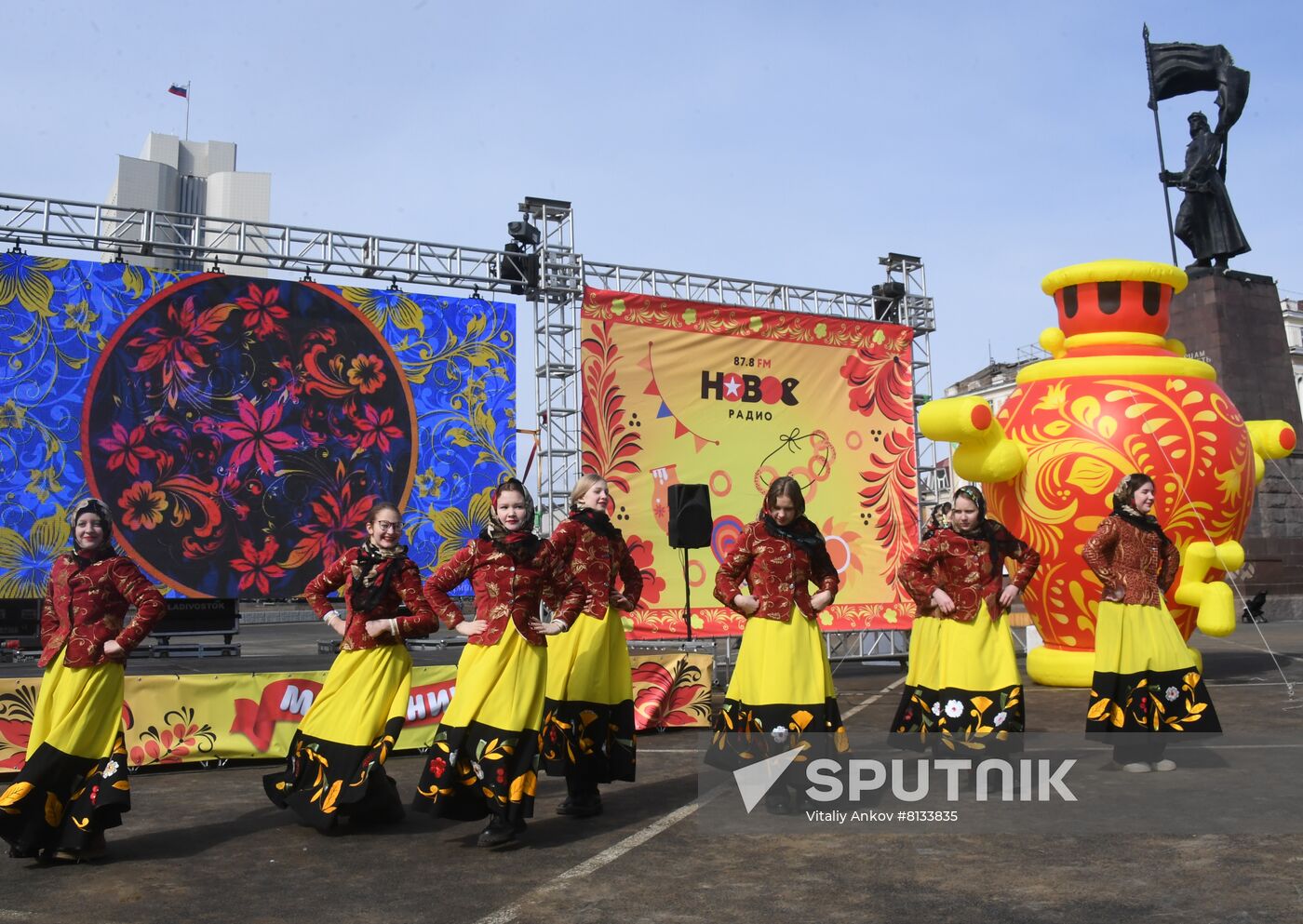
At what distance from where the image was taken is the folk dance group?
4414 mm

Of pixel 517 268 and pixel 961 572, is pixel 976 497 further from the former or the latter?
pixel 517 268

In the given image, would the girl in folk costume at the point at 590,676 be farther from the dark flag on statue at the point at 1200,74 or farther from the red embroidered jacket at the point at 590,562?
the dark flag on statue at the point at 1200,74

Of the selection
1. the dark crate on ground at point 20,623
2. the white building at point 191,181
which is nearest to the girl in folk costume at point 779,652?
the dark crate on ground at point 20,623

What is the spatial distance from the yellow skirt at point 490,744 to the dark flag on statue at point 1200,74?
1633 centimetres

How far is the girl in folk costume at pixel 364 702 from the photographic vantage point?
4695 mm

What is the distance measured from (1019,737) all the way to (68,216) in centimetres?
982

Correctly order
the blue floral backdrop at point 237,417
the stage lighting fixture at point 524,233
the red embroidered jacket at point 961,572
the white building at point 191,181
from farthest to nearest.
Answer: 1. the white building at point 191,181
2. the stage lighting fixture at point 524,233
3. the blue floral backdrop at point 237,417
4. the red embroidered jacket at point 961,572

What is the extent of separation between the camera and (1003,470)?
9797 millimetres

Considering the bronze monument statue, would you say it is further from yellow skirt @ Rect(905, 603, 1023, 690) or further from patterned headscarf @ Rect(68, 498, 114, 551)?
patterned headscarf @ Rect(68, 498, 114, 551)

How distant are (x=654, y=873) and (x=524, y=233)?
31.0ft

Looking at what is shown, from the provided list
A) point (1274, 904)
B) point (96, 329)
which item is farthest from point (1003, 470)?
point (96, 329)

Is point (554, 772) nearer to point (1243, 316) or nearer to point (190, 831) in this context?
point (190, 831)

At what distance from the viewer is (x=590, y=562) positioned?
5246 mm

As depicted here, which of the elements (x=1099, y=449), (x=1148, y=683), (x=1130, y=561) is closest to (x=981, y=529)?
(x=1130, y=561)
